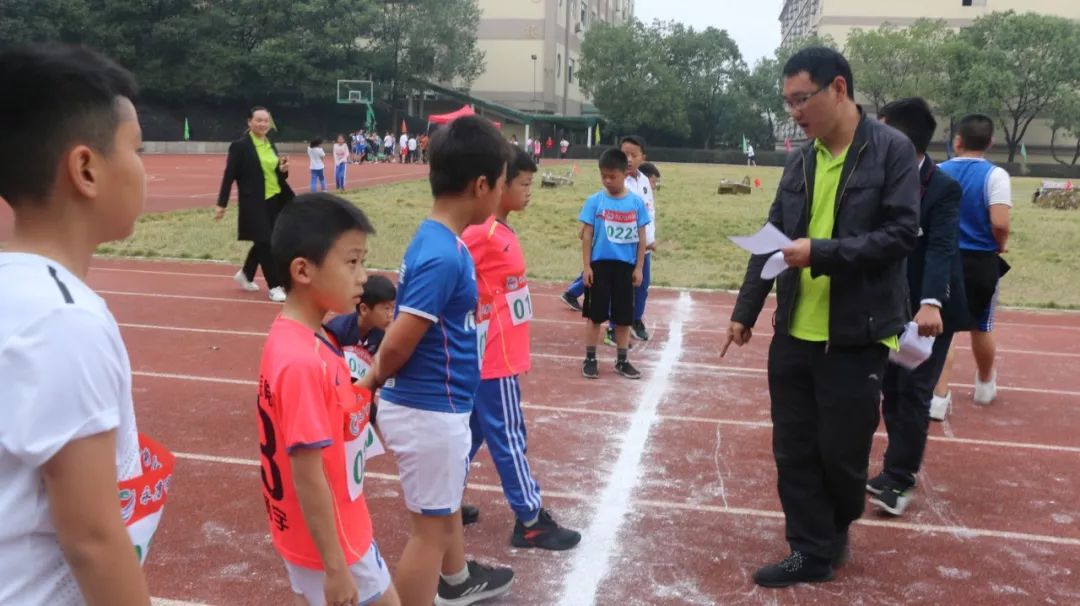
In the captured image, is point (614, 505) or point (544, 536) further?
point (614, 505)

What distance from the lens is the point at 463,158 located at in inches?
111

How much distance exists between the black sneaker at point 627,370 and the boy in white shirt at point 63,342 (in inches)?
218

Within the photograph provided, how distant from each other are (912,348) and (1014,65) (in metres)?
60.7

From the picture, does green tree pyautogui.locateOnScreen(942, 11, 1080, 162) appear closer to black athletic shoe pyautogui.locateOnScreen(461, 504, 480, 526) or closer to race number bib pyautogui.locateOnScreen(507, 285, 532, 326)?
race number bib pyautogui.locateOnScreen(507, 285, 532, 326)

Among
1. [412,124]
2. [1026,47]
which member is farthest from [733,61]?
[412,124]

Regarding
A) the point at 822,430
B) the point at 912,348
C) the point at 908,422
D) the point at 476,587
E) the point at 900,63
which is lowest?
the point at 476,587

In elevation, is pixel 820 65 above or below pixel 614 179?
above

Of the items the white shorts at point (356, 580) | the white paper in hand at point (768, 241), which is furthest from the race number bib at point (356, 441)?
the white paper in hand at point (768, 241)

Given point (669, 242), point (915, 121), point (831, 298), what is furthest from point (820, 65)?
point (669, 242)

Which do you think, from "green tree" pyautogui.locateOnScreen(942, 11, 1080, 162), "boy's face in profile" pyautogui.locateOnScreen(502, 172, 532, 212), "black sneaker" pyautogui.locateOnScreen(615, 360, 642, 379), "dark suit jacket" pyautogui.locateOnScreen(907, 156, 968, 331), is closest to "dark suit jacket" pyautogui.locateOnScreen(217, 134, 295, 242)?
"black sneaker" pyautogui.locateOnScreen(615, 360, 642, 379)

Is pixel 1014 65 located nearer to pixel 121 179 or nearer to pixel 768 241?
pixel 768 241

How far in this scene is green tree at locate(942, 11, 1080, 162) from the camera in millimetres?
54219

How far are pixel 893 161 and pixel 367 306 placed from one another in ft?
7.96

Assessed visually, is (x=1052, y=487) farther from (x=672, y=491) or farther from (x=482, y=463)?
(x=482, y=463)
